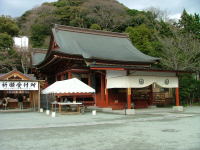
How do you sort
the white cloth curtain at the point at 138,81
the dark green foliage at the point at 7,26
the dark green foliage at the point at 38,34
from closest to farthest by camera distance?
1. the white cloth curtain at the point at 138,81
2. the dark green foliage at the point at 7,26
3. the dark green foliage at the point at 38,34

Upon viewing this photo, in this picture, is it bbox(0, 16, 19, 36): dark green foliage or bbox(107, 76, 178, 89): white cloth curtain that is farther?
bbox(0, 16, 19, 36): dark green foliage

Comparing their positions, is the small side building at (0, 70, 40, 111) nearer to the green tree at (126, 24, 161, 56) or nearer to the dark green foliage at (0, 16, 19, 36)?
the green tree at (126, 24, 161, 56)

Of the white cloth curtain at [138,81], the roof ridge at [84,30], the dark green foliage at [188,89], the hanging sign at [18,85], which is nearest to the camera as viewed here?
the white cloth curtain at [138,81]

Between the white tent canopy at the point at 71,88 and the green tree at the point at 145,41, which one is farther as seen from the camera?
the green tree at the point at 145,41

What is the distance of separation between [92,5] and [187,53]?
30588 mm

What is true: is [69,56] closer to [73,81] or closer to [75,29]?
[73,81]

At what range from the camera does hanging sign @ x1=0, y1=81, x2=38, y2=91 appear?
18.3m

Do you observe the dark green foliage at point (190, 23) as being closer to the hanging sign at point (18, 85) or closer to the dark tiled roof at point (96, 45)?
the dark tiled roof at point (96, 45)

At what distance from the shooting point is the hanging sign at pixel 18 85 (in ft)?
60.2

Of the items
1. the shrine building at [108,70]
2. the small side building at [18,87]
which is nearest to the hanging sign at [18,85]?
the small side building at [18,87]

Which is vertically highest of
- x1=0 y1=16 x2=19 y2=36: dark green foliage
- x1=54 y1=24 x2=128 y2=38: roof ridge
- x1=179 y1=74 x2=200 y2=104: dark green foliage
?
A: x1=0 y1=16 x2=19 y2=36: dark green foliage

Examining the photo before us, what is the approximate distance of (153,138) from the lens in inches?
275

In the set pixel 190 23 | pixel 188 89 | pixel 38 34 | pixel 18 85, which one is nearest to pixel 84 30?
pixel 18 85

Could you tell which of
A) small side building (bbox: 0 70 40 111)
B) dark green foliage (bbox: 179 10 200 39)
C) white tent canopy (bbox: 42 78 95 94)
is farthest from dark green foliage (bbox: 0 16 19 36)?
white tent canopy (bbox: 42 78 95 94)
